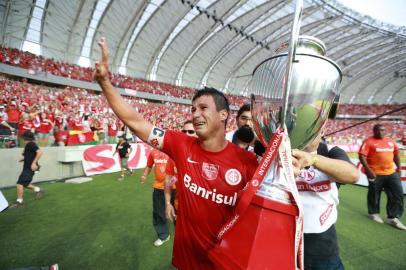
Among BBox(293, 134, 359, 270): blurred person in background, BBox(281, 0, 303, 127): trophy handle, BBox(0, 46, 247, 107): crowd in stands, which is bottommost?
BBox(293, 134, 359, 270): blurred person in background

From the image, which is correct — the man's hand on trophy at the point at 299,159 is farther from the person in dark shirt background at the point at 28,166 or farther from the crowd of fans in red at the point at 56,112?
the person in dark shirt background at the point at 28,166

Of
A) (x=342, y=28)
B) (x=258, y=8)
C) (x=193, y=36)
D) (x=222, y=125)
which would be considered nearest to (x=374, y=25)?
(x=342, y=28)

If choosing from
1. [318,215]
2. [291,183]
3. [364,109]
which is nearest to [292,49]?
[291,183]

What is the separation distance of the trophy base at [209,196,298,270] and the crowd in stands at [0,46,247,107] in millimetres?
21520

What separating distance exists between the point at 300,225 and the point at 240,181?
659 mm

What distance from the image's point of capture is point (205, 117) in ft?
5.14

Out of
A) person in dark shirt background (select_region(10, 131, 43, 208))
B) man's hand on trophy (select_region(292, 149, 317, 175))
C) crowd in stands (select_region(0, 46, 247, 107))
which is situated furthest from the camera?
crowd in stands (select_region(0, 46, 247, 107))

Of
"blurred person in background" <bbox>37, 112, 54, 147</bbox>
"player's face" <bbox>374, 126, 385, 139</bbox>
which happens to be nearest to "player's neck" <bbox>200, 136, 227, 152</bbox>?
"player's face" <bbox>374, 126, 385, 139</bbox>

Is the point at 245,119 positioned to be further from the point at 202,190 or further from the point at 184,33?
the point at 184,33

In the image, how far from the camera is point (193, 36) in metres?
27.5

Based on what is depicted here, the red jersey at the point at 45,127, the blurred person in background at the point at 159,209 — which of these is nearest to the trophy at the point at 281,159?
the blurred person in background at the point at 159,209

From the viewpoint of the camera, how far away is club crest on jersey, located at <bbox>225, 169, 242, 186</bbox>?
4.85ft

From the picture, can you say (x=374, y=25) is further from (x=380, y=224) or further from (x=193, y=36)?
(x=380, y=224)

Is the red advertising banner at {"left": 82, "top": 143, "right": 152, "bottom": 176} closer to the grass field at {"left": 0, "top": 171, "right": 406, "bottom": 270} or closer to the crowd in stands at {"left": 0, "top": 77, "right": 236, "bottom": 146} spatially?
the crowd in stands at {"left": 0, "top": 77, "right": 236, "bottom": 146}
